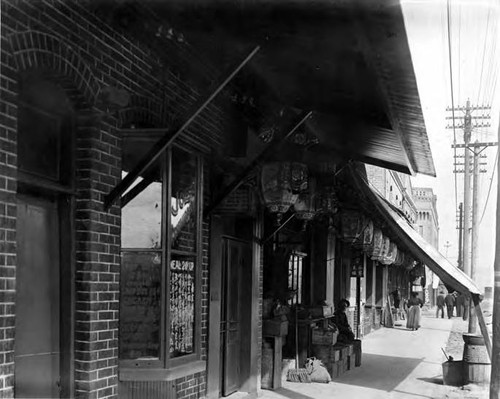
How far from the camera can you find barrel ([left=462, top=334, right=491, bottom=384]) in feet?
37.8

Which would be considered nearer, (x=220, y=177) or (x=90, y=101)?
(x=90, y=101)

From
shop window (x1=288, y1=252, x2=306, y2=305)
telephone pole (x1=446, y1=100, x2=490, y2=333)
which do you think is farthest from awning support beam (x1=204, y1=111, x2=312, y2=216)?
telephone pole (x1=446, y1=100, x2=490, y2=333)

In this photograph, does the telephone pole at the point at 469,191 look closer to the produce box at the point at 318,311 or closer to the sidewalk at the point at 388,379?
the sidewalk at the point at 388,379

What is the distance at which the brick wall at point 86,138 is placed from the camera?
383 centimetres

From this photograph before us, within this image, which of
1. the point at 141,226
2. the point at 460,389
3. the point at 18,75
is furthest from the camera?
the point at 460,389

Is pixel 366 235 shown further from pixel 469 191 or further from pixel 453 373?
pixel 469 191

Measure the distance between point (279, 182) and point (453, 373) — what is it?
20.6ft

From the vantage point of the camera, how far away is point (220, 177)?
776 cm

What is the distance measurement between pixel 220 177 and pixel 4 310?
4.23 m

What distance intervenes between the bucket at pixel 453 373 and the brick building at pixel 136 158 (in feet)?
18.9

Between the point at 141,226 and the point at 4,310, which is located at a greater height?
the point at 141,226

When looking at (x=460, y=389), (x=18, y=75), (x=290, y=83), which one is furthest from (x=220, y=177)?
(x=460, y=389)

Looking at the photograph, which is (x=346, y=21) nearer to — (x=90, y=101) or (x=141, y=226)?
(x=90, y=101)

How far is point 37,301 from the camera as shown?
4.47m
